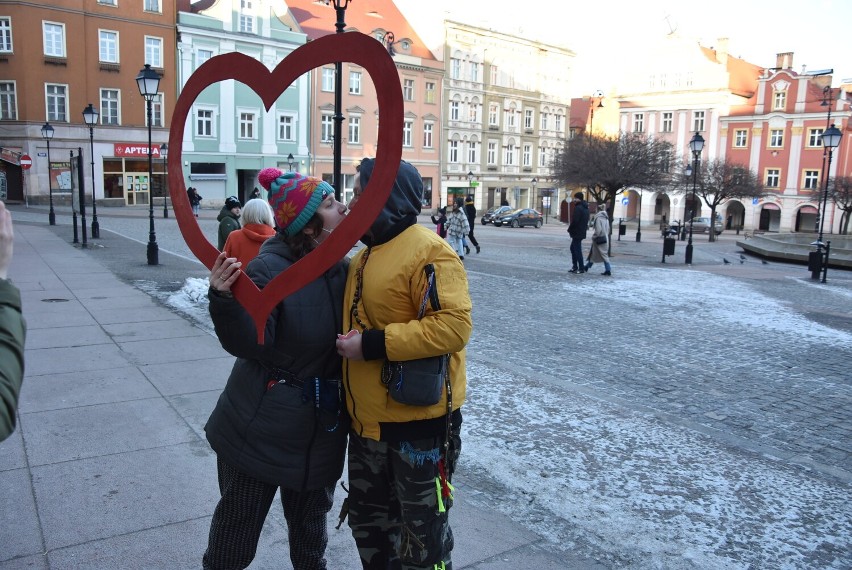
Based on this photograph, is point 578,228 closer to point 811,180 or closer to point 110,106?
point 110,106

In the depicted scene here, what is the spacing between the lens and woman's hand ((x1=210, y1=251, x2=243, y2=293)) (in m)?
2.39

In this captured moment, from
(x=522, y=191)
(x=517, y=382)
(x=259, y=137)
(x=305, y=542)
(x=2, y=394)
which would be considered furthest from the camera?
(x=522, y=191)

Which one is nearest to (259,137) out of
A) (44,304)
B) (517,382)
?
(44,304)

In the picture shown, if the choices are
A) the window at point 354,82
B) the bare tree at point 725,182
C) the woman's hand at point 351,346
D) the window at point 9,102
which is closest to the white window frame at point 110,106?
the window at point 9,102

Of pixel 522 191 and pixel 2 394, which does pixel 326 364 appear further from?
pixel 522 191

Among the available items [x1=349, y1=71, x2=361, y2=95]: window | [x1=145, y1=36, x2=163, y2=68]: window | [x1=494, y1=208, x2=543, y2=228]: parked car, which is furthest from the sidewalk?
[x1=349, y1=71, x2=361, y2=95]: window

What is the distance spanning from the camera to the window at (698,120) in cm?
5991

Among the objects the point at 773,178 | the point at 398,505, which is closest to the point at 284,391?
the point at 398,505

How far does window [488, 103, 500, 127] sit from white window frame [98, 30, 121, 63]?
30.0m

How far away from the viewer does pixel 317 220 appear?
8.55ft

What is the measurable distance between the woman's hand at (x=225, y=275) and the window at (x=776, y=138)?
6236cm

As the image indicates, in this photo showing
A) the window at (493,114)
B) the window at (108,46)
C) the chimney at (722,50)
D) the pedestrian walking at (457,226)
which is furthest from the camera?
the chimney at (722,50)

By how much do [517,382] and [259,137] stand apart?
39.5 metres

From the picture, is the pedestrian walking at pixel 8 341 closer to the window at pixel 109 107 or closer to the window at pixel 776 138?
the window at pixel 109 107
